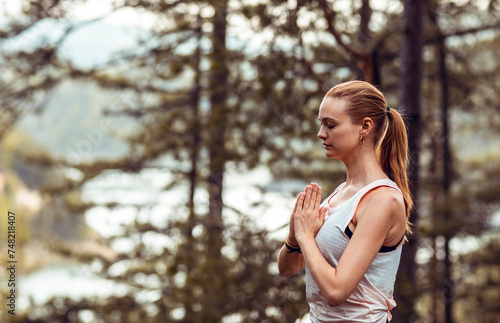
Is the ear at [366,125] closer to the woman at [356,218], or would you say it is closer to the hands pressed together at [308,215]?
the woman at [356,218]

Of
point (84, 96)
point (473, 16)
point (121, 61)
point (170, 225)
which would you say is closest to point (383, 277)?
point (473, 16)

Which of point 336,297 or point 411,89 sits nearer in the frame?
point 336,297

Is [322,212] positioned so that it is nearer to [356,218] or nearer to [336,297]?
[356,218]

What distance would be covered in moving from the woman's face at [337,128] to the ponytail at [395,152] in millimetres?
146

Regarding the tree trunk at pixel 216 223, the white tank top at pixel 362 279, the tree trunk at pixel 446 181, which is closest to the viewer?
the white tank top at pixel 362 279

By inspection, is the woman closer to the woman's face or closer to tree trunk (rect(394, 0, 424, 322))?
the woman's face

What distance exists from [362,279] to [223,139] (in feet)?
20.8

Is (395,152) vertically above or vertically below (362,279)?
above

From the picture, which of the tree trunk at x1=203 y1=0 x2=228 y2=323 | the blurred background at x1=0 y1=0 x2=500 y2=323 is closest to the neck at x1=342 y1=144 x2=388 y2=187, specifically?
the blurred background at x1=0 y1=0 x2=500 y2=323

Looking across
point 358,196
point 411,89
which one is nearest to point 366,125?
point 358,196

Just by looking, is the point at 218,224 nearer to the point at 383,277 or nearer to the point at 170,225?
the point at 170,225

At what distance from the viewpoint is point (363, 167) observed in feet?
6.11

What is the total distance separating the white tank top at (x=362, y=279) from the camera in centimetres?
174

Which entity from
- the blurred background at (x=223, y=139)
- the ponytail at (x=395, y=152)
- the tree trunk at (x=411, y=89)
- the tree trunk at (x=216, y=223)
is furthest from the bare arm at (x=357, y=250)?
the tree trunk at (x=216, y=223)
